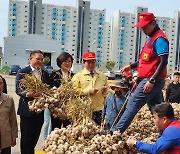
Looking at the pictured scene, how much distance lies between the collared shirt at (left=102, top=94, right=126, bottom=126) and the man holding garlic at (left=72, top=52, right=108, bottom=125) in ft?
0.51

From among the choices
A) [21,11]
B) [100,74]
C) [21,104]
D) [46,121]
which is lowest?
[46,121]

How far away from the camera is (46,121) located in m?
6.05

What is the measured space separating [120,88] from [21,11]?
85.6m

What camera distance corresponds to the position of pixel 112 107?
4750mm

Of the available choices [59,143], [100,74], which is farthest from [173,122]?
[100,74]

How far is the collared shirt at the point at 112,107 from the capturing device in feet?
15.3

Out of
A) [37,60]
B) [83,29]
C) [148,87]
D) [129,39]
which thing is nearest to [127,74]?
[148,87]

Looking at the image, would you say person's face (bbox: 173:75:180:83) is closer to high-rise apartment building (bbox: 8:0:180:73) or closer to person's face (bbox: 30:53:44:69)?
person's face (bbox: 30:53:44:69)

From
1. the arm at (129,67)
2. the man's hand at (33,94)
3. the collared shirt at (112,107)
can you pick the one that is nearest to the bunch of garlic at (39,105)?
the man's hand at (33,94)

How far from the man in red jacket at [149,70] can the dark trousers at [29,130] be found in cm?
146

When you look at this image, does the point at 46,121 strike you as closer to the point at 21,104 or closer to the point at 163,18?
the point at 21,104

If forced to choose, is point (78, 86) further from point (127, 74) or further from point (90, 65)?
point (127, 74)

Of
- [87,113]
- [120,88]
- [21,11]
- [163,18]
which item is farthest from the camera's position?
[163,18]

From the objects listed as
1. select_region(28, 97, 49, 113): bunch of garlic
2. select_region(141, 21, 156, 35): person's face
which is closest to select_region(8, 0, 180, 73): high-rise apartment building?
select_region(141, 21, 156, 35): person's face
